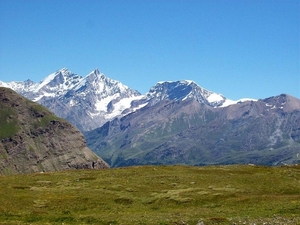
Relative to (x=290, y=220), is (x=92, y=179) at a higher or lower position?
higher

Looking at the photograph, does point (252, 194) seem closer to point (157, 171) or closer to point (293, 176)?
point (293, 176)

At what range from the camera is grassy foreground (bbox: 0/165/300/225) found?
143 feet

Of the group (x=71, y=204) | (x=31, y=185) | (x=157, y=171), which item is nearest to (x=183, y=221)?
(x=71, y=204)

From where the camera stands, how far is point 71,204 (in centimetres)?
5400

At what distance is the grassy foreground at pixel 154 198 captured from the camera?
43625mm

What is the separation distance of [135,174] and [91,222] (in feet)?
137

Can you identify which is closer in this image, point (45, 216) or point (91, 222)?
point (91, 222)

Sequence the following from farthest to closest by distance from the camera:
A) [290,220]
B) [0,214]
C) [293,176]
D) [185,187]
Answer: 1. [293,176]
2. [185,187]
3. [0,214]
4. [290,220]

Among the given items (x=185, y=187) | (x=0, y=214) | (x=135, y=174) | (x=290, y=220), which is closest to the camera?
(x=290, y=220)

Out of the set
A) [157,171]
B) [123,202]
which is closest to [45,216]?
[123,202]

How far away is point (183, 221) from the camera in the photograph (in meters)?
40.5

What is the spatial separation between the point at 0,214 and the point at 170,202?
2376cm

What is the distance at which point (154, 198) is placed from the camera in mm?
59156

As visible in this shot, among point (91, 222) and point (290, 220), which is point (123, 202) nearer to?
point (91, 222)
